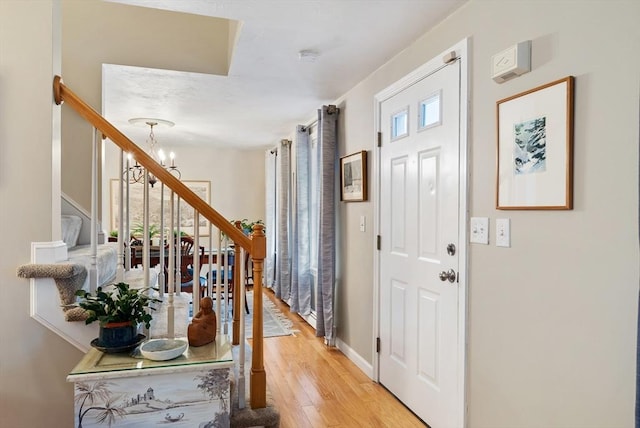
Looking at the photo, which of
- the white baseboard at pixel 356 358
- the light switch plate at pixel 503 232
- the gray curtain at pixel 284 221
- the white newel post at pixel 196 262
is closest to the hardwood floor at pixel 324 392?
the white baseboard at pixel 356 358

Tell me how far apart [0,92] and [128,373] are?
130cm

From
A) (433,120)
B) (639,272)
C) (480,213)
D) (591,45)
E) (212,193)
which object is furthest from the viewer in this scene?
(212,193)

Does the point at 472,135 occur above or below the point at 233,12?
below

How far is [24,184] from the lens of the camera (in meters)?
1.66

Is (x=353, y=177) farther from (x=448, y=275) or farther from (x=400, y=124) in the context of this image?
(x=448, y=275)

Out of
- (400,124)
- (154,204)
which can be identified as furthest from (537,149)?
(154,204)

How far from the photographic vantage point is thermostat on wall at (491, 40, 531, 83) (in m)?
1.57

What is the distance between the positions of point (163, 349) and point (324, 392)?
1431mm

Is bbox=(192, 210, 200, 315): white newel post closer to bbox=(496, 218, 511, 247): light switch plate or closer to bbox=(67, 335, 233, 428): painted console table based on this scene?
bbox=(67, 335, 233, 428): painted console table

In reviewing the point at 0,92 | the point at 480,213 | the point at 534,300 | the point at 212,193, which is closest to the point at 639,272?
the point at 534,300

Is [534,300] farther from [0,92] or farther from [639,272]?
[0,92]

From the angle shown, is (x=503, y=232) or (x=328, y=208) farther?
(x=328, y=208)

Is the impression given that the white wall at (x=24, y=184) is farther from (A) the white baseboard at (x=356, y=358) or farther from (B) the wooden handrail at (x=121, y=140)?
(A) the white baseboard at (x=356, y=358)

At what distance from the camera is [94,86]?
2932 mm
